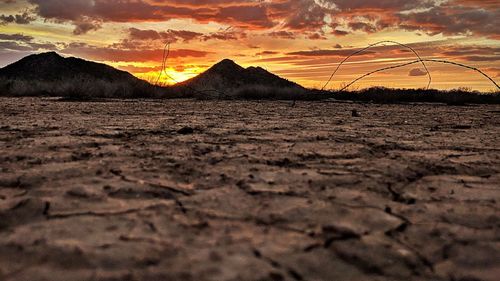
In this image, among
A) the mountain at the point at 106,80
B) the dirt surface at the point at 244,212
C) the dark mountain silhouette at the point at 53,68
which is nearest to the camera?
the dirt surface at the point at 244,212

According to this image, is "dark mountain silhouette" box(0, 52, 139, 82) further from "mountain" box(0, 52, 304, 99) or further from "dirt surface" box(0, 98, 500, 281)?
"dirt surface" box(0, 98, 500, 281)

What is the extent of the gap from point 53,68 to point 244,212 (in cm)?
3100

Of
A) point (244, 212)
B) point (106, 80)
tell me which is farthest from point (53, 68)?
point (244, 212)

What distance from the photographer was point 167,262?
87 centimetres

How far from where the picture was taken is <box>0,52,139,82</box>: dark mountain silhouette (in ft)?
92.7

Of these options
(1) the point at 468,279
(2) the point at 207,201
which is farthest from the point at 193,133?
(1) the point at 468,279

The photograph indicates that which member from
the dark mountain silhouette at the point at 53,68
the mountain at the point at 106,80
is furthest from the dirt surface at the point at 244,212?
the dark mountain silhouette at the point at 53,68

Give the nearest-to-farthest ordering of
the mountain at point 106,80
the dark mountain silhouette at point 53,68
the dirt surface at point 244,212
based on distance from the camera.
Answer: the dirt surface at point 244,212, the mountain at point 106,80, the dark mountain silhouette at point 53,68

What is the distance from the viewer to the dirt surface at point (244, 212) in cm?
88

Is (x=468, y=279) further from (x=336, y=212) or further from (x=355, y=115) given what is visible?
(x=355, y=115)

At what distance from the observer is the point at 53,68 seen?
29.0 m

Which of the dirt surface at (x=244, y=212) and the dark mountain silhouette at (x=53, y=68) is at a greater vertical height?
the dark mountain silhouette at (x=53, y=68)

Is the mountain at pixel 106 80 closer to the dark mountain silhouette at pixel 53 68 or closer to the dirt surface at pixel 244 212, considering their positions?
the dark mountain silhouette at pixel 53 68

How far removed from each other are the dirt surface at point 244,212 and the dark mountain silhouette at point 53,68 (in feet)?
89.5
